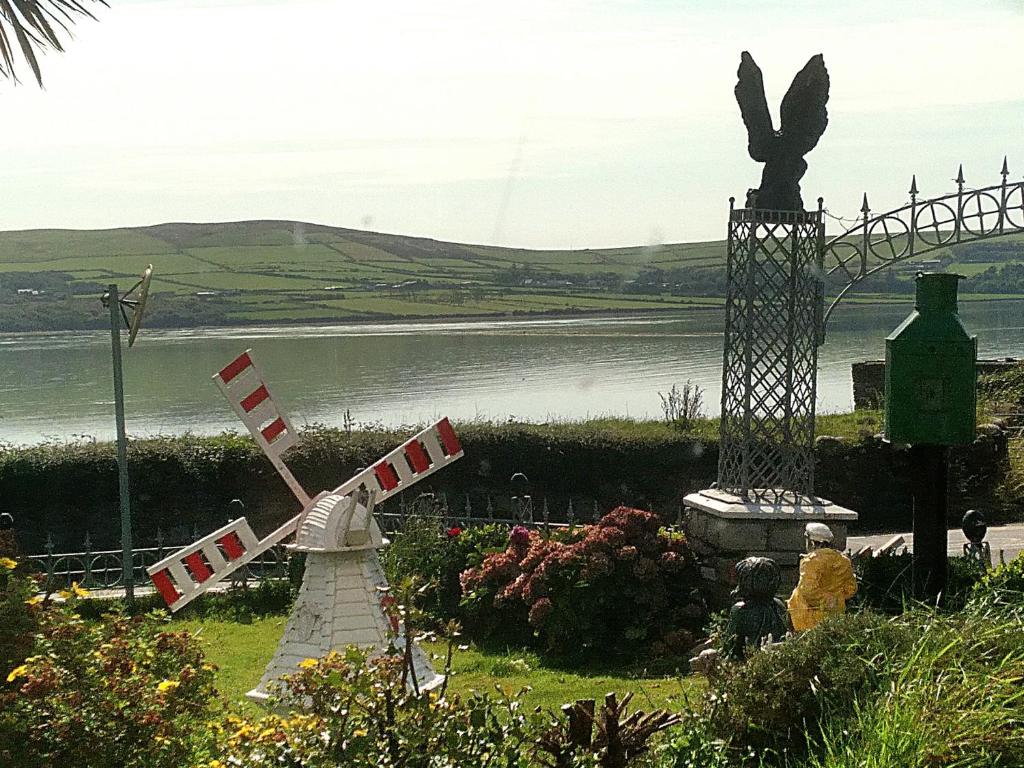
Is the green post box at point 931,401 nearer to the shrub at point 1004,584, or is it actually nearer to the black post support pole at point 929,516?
the black post support pole at point 929,516

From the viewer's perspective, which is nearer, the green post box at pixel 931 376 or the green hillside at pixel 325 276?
the green post box at pixel 931 376

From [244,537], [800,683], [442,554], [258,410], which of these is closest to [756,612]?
[800,683]

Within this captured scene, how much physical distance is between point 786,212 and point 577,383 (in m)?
32.6

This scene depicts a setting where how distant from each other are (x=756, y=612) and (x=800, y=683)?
53.0 inches

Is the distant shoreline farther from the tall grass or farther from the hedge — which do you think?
the tall grass

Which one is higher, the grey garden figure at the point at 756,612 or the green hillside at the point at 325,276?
the green hillside at the point at 325,276

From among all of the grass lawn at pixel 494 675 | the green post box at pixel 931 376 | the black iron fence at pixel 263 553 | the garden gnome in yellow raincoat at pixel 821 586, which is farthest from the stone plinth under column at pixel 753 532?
the green post box at pixel 931 376

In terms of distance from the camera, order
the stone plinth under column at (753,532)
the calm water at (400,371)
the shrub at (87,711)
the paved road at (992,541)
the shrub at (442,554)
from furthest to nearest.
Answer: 1. the calm water at (400,371)
2. the paved road at (992,541)
3. the shrub at (442,554)
4. the stone plinth under column at (753,532)
5. the shrub at (87,711)

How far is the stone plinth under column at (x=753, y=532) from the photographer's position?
414 inches

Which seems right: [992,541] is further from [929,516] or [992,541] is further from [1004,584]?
[929,516]

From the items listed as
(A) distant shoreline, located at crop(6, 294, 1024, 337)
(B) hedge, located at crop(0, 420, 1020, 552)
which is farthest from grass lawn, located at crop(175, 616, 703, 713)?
(A) distant shoreline, located at crop(6, 294, 1024, 337)

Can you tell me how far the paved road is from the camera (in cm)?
1386

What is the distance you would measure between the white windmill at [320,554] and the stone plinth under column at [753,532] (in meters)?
2.32

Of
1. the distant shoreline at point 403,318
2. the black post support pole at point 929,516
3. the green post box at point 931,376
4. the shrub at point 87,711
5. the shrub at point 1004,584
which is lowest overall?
the shrub at point 87,711
